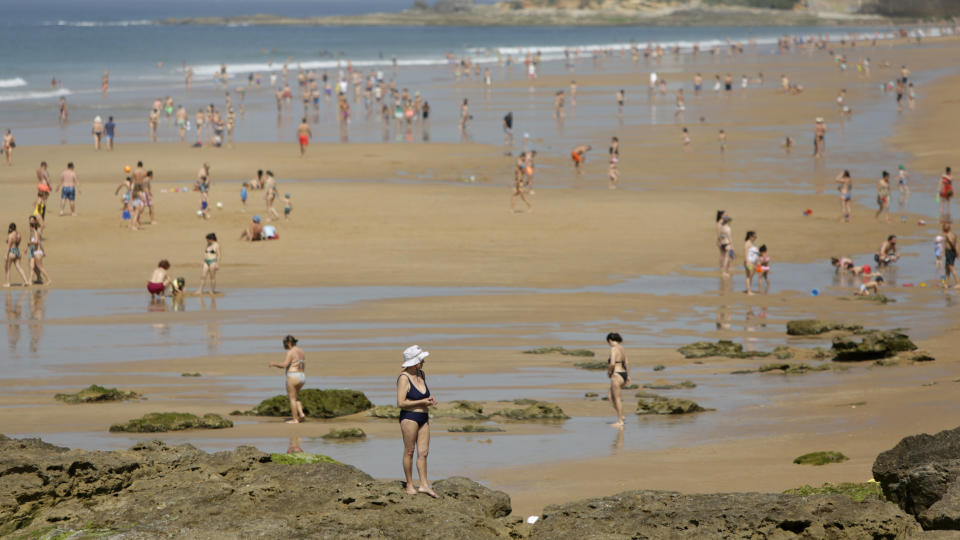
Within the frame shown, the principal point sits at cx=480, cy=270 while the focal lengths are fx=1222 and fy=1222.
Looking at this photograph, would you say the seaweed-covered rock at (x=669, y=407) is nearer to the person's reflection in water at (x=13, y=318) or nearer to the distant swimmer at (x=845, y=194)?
the person's reflection in water at (x=13, y=318)

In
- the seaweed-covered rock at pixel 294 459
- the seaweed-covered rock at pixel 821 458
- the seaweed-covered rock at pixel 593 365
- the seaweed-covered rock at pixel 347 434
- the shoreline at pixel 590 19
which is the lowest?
the seaweed-covered rock at pixel 593 365

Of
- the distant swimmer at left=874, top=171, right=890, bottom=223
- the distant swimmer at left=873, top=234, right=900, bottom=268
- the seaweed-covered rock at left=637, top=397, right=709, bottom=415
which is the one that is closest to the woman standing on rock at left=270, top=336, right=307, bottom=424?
the seaweed-covered rock at left=637, top=397, right=709, bottom=415

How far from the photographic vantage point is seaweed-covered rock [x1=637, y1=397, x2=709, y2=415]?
14446mm

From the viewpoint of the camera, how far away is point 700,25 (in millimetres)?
165250

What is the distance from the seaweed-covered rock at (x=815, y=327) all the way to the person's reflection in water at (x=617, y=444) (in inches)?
275

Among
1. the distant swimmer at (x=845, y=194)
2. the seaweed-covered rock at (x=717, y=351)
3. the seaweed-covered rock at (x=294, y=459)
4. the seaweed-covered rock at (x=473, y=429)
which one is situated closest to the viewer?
the seaweed-covered rock at (x=294, y=459)

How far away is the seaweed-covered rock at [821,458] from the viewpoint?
11516 millimetres

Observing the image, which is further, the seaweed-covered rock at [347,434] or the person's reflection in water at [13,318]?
the person's reflection in water at [13,318]

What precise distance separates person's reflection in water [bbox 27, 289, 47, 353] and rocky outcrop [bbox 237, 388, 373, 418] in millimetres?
5887

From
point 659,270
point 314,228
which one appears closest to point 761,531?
point 659,270

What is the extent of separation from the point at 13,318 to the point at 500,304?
8516mm

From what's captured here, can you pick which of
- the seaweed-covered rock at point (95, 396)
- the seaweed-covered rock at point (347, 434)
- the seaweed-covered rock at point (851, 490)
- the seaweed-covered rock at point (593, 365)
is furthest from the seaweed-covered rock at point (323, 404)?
the seaweed-covered rock at point (851, 490)

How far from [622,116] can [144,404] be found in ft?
143

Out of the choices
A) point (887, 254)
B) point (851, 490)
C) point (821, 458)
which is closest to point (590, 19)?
point (887, 254)
